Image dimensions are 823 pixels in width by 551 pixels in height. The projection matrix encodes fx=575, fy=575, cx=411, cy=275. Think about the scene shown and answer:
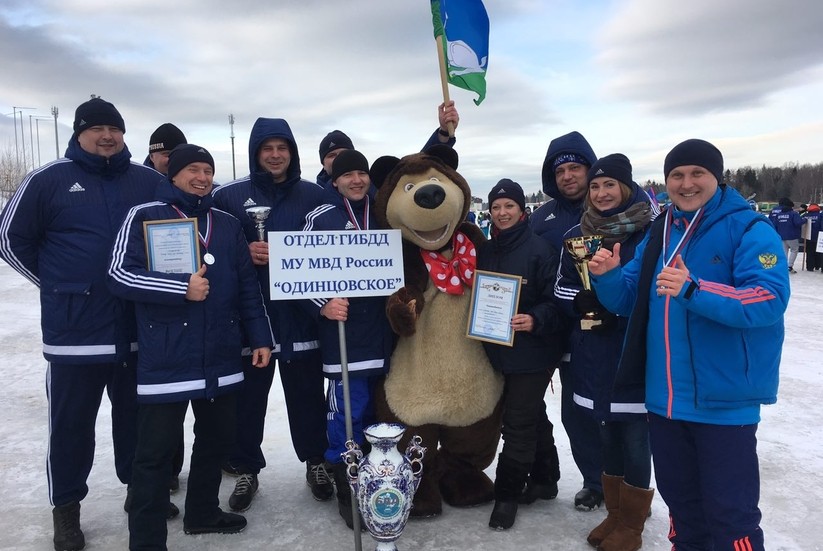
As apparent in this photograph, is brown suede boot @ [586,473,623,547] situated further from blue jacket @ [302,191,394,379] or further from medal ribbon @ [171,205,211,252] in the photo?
medal ribbon @ [171,205,211,252]

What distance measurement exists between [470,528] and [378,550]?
694 millimetres

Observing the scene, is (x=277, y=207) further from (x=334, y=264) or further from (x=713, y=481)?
(x=713, y=481)

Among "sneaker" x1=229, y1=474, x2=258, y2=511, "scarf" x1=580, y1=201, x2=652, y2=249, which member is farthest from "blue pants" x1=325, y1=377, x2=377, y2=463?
"scarf" x1=580, y1=201, x2=652, y2=249

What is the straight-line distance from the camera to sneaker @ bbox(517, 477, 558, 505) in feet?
11.7

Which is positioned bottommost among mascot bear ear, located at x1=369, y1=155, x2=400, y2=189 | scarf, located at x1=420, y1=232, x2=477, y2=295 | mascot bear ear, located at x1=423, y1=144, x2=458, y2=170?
scarf, located at x1=420, y1=232, x2=477, y2=295

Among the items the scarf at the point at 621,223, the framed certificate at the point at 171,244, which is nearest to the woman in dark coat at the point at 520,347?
the scarf at the point at 621,223

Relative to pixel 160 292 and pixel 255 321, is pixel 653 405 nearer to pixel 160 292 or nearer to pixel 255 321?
pixel 255 321

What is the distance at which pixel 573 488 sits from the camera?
3783 millimetres

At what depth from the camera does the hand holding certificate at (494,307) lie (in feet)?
10.3

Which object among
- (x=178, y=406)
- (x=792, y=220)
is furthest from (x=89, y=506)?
(x=792, y=220)

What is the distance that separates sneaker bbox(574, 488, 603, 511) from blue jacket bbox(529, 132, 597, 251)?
151 cm

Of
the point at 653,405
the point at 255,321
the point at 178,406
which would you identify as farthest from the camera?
the point at 255,321

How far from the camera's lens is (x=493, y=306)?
3160 mm

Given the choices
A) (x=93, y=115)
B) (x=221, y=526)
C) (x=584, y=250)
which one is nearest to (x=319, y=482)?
(x=221, y=526)
